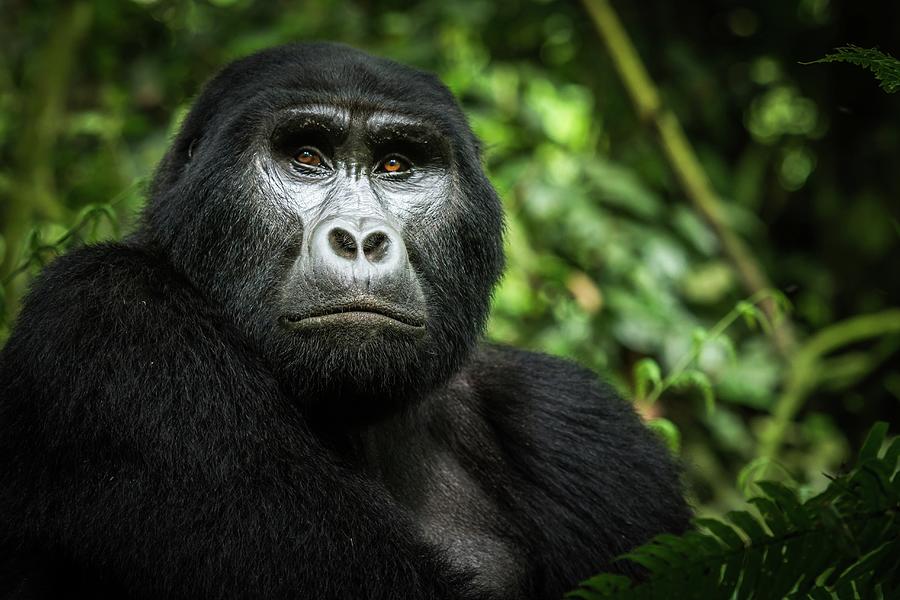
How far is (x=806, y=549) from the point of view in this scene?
5.86 feet

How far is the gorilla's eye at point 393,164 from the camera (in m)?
3.22

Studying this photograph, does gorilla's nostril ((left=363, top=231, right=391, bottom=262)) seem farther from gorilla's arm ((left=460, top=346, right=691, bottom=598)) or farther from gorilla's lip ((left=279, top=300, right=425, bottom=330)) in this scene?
gorilla's arm ((left=460, top=346, right=691, bottom=598))

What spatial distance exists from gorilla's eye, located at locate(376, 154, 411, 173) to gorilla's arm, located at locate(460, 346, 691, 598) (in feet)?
2.69

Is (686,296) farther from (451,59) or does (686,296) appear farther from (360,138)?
(360,138)

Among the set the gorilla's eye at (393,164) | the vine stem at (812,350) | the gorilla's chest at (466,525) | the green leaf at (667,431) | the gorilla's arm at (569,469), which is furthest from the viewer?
the vine stem at (812,350)

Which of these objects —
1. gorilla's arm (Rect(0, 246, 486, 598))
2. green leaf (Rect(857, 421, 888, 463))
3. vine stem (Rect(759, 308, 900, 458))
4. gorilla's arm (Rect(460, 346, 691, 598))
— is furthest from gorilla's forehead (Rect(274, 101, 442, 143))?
vine stem (Rect(759, 308, 900, 458))

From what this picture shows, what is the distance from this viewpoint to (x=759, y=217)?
7211 millimetres

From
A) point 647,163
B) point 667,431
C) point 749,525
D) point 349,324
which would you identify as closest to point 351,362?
point 349,324

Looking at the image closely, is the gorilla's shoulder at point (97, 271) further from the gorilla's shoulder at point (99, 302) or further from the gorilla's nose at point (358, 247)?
the gorilla's nose at point (358, 247)

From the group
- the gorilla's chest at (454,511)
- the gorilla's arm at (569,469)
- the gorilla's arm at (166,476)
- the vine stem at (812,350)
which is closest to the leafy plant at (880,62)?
the gorilla's arm at (166,476)

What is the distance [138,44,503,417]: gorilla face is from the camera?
277 cm

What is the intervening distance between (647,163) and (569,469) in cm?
309

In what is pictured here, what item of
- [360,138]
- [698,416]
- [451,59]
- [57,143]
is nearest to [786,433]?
[698,416]

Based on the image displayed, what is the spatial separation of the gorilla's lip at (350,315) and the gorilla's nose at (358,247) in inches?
3.2
